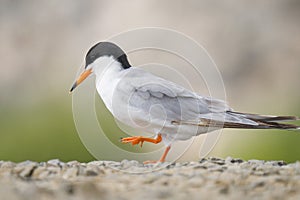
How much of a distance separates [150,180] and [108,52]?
128 centimetres

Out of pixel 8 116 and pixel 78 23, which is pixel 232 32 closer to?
pixel 78 23

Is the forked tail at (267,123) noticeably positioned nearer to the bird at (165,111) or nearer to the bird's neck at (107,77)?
the bird at (165,111)

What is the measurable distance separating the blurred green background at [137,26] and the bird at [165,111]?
11.2 feet

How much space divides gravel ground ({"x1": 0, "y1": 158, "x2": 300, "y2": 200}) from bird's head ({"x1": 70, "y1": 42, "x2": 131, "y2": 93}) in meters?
0.68

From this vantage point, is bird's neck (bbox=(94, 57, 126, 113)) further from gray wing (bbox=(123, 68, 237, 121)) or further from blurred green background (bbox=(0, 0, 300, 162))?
blurred green background (bbox=(0, 0, 300, 162))

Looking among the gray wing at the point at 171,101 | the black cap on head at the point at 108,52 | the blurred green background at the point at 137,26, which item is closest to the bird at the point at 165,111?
the gray wing at the point at 171,101

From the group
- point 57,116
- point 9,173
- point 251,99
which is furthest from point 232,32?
point 9,173

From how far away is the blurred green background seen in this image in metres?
8.11

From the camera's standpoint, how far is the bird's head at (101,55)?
13.3 ft

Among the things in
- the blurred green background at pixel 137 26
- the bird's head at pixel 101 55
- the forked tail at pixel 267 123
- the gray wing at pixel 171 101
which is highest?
the blurred green background at pixel 137 26

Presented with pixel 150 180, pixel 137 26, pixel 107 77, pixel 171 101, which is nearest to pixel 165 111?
pixel 171 101

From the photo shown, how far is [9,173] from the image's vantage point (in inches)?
129

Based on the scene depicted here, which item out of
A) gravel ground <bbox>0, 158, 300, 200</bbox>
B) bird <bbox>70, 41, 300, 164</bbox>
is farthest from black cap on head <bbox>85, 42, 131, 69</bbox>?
gravel ground <bbox>0, 158, 300, 200</bbox>

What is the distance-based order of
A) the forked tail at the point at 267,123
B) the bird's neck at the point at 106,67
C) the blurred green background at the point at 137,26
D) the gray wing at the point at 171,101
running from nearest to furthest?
1. the forked tail at the point at 267,123
2. the gray wing at the point at 171,101
3. the bird's neck at the point at 106,67
4. the blurred green background at the point at 137,26
